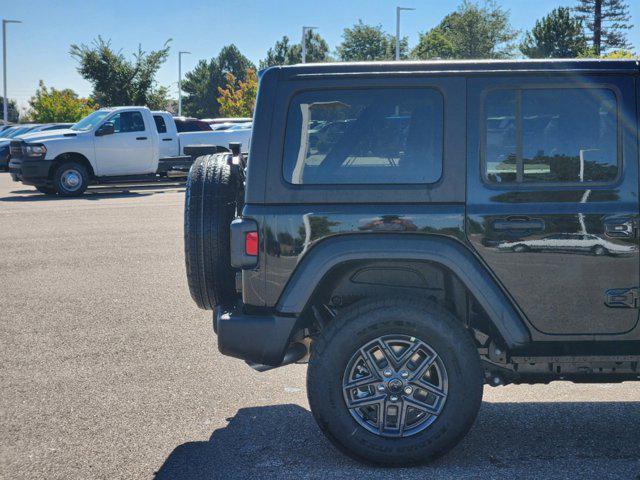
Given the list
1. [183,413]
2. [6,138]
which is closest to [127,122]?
[6,138]

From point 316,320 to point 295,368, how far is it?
5.54 ft

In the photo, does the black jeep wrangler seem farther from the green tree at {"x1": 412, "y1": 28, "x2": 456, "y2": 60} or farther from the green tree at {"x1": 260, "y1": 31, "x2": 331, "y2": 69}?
the green tree at {"x1": 260, "y1": 31, "x2": 331, "y2": 69}

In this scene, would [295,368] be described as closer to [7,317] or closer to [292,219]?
[292,219]

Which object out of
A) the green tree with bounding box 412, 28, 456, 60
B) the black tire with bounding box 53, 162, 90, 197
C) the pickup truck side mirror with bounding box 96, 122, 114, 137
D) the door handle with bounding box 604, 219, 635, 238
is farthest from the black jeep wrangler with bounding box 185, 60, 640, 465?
the green tree with bounding box 412, 28, 456, 60

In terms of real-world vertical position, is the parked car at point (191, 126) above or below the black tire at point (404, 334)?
above

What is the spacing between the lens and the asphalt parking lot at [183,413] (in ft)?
13.7

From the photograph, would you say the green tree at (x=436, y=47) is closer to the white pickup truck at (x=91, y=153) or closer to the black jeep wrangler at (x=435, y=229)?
the white pickup truck at (x=91, y=153)

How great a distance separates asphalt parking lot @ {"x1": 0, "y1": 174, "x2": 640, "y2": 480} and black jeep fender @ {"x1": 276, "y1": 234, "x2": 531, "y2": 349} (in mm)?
716

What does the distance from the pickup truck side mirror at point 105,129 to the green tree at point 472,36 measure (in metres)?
54.3

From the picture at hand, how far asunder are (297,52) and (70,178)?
81.9 m

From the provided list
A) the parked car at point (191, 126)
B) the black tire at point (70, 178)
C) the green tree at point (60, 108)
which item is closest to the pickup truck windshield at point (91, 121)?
the black tire at point (70, 178)

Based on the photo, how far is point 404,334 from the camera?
4.07 meters

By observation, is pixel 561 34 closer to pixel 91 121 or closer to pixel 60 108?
pixel 60 108

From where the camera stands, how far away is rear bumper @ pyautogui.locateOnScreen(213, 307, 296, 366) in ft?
13.7
